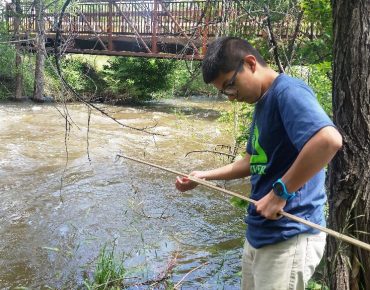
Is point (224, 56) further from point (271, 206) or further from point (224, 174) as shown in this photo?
point (224, 174)

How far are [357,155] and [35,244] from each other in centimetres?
383

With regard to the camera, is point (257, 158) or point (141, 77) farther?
point (141, 77)

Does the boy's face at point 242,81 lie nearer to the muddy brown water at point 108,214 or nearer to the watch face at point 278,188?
the watch face at point 278,188

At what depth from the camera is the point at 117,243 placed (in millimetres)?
5102

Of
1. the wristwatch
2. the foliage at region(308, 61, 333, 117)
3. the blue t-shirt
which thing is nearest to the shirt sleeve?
the blue t-shirt

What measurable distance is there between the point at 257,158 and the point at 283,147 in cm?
17

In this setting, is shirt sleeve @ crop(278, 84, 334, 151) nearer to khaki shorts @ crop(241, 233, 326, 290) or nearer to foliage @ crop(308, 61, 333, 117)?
khaki shorts @ crop(241, 233, 326, 290)

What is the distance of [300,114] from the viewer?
1673 mm

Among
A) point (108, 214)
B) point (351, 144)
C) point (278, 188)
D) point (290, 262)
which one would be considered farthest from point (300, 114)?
point (108, 214)

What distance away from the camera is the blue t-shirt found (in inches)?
65.9

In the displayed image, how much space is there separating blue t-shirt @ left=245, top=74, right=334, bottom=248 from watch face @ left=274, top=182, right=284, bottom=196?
0.13m

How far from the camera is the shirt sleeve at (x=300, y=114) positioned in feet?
5.38

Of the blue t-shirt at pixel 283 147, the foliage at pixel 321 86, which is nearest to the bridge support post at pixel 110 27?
the foliage at pixel 321 86

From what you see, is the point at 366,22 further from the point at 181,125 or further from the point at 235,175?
the point at 181,125
